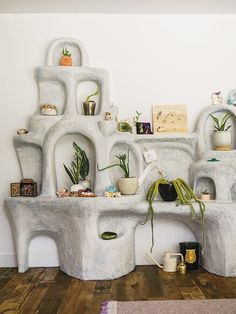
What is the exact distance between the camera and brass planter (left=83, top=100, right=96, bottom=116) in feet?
10.7

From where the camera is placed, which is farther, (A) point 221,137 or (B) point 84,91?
(B) point 84,91

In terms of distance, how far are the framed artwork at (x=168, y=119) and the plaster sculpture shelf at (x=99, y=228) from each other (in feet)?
2.32

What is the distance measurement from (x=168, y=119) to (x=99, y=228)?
46.7 inches

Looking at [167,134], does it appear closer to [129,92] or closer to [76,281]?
[129,92]

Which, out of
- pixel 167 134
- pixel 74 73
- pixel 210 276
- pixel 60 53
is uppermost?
pixel 60 53

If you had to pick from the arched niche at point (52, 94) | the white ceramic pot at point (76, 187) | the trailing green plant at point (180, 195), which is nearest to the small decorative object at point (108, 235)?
the trailing green plant at point (180, 195)

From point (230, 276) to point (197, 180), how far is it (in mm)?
843

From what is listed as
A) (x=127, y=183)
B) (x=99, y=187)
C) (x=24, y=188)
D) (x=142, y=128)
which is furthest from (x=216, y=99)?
(x=24, y=188)

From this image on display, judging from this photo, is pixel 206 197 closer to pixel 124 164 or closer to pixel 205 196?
pixel 205 196

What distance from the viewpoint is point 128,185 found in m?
3.11

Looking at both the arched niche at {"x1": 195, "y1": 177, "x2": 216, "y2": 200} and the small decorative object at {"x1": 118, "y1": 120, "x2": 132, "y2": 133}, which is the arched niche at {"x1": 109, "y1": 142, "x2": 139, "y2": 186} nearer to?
the small decorative object at {"x1": 118, "y1": 120, "x2": 132, "y2": 133}

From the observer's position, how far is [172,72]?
344cm

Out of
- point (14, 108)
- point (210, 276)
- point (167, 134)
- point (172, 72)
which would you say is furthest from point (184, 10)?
point (210, 276)

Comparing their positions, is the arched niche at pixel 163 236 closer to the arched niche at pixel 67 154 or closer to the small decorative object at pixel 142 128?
the arched niche at pixel 67 154
